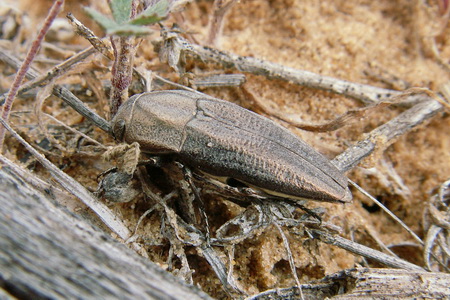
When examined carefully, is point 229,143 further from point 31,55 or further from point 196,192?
point 31,55

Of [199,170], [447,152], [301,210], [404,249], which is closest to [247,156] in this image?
[199,170]

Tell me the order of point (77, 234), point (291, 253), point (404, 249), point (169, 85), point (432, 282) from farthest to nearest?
point (169, 85)
point (404, 249)
point (291, 253)
point (432, 282)
point (77, 234)

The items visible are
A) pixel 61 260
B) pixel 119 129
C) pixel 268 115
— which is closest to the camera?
pixel 61 260

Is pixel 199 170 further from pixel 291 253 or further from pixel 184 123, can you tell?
pixel 291 253

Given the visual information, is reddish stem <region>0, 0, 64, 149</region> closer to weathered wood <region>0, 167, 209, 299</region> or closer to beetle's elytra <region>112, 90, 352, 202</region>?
weathered wood <region>0, 167, 209, 299</region>

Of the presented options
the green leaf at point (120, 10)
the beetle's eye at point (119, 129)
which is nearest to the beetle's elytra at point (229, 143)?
the beetle's eye at point (119, 129)

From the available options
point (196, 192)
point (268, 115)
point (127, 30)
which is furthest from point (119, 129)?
point (268, 115)
